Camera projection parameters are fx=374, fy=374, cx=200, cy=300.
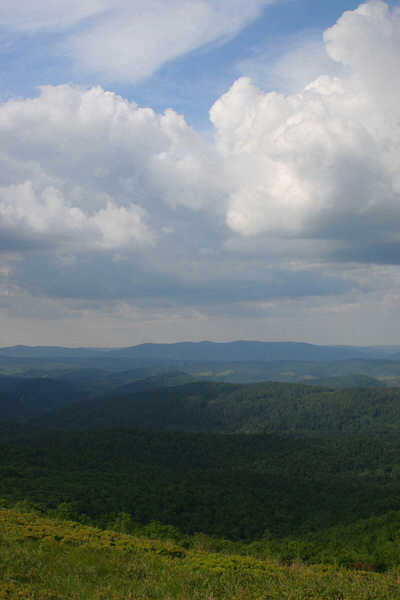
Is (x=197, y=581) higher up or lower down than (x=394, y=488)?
higher up

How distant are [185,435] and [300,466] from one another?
6182cm

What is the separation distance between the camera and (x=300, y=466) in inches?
6383

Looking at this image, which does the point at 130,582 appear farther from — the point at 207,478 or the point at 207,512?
the point at 207,478

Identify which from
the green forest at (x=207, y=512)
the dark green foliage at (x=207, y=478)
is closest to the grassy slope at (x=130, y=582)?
the green forest at (x=207, y=512)

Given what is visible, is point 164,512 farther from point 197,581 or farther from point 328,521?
point 197,581

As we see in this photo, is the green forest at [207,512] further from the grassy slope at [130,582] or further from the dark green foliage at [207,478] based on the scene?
the dark green foliage at [207,478]

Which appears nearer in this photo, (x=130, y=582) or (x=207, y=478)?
(x=130, y=582)

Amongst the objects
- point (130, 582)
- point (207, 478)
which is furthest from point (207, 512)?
point (130, 582)

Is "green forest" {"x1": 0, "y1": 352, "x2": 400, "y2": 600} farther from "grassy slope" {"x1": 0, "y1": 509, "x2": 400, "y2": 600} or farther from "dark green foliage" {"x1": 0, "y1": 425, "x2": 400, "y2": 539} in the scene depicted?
"dark green foliage" {"x1": 0, "y1": 425, "x2": 400, "y2": 539}

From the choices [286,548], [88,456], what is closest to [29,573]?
[286,548]

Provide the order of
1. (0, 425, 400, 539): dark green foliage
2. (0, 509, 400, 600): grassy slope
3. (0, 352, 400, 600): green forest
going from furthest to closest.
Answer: (0, 425, 400, 539): dark green foliage, (0, 352, 400, 600): green forest, (0, 509, 400, 600): grassy slope

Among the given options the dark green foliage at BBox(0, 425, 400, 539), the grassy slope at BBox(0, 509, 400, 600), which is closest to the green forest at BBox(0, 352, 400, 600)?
the grassy slope at BBox(0, 509, 400, 600)

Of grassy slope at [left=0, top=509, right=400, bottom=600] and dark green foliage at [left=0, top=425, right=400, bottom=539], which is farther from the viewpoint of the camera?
dark green foliage at [left=0, top=425, right=400, bottom=539]

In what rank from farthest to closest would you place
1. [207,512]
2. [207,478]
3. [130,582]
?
[207,478] < [207,512] < [130,582]
